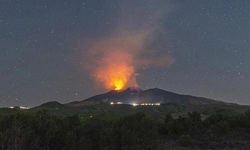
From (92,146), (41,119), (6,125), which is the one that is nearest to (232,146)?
(92,146)

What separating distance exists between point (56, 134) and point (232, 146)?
2023cm

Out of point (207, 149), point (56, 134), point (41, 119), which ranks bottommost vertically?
point (207, 149)

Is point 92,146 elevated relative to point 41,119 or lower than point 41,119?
lower

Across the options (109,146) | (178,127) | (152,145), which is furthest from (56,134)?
(178,127)

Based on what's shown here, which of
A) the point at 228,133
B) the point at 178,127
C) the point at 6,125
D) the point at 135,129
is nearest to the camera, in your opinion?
the point at 135,129

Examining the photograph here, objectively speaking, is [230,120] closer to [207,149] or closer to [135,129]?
[207,149]

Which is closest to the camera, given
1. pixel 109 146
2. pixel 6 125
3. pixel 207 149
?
pixel 109 146

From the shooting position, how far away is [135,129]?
19.1 metres

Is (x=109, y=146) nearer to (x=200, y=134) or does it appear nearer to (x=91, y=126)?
(x=91, y=126)

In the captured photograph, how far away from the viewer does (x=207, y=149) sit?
805 inches

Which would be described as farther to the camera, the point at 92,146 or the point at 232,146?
the point at 232,146

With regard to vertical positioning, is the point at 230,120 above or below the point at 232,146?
above

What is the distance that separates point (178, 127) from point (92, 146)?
16.9 meters

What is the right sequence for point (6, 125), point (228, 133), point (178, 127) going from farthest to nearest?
point (178, 127) < point (228, 133) < point (6, 125)
